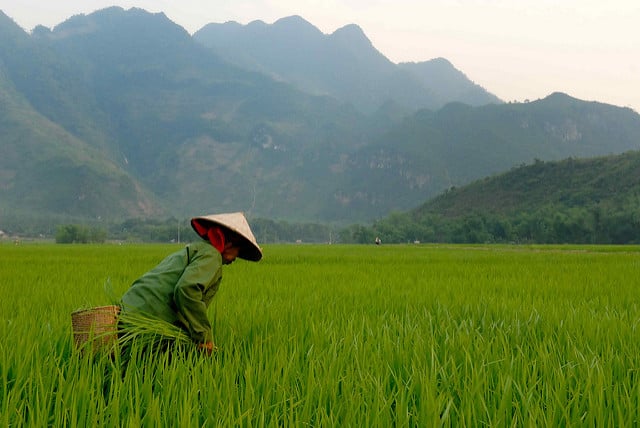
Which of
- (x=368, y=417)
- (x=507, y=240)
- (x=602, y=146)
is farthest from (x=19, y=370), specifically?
(x=602, y=146)

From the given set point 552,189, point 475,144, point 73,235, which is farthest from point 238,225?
point 475,144

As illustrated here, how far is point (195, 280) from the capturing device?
2.57m

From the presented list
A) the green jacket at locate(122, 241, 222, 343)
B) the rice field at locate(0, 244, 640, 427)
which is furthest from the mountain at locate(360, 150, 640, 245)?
the green jacket at locate(122, 241, 222, 343)

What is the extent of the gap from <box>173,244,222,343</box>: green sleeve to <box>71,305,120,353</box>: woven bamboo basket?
0.30m

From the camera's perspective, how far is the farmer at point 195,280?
256 centimetres

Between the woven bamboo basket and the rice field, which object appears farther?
the woven bamboo basket

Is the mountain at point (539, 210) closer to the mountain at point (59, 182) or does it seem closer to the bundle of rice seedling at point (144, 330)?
the bundle of rice seedling at point (144, 330)

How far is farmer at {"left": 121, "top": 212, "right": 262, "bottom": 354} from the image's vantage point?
101 inches

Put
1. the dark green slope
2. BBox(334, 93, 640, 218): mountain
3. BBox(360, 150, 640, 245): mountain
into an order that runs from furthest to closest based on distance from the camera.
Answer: BBox(334, 93, 640, 218): mountain, the dark green slope, BBox(360, 150, 640, 245): mountain

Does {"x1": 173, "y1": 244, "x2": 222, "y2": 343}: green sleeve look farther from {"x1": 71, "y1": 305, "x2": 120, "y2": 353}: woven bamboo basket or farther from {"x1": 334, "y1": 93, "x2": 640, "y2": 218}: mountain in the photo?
{"x1": 334, "y1": 93, "x2": 640, "y2": 218}: mountain

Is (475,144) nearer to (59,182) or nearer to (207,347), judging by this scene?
(59,182)

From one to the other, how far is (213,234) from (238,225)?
0.14 meters

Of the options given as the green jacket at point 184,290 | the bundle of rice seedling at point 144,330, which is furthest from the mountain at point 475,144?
the bundle of rice seedling at point 144,330

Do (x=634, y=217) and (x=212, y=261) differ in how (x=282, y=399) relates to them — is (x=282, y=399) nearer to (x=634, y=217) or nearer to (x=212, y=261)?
(x=212, y=261)
